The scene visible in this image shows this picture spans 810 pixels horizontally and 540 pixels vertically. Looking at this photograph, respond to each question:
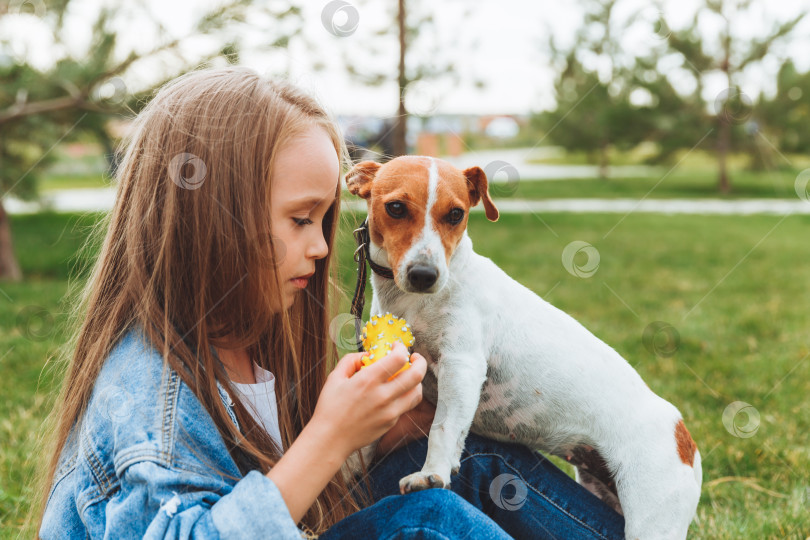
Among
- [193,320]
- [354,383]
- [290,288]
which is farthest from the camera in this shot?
[290,288]

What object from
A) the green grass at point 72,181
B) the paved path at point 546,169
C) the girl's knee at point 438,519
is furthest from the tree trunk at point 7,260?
the paved path at point 546,169

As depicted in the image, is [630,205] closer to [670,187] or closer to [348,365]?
[670,187]

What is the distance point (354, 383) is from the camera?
133cm

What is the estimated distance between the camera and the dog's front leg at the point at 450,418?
1539mm

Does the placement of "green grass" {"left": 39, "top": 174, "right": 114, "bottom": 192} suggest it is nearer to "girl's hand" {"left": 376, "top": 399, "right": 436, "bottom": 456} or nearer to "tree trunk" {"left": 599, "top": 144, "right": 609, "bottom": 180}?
"tree trunk" {"left": 599, "top": 144, "right": 609, "bottom": 180}

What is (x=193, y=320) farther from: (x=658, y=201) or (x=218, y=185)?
(x=658, y=201)

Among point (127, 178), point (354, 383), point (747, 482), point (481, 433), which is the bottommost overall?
point (747, 482)

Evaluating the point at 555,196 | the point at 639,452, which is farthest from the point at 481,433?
the point at 555,196

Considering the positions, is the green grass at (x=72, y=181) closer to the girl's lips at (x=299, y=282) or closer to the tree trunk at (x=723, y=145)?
the tree trunk at (x=723, y=145)

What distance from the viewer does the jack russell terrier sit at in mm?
1722

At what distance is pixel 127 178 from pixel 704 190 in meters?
17.4

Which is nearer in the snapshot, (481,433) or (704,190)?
(481,433)

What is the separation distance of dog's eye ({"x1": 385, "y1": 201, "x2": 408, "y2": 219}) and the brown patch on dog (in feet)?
2.93

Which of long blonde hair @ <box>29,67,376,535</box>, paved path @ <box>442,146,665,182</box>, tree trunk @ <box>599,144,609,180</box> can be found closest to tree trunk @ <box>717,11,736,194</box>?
paved path @ <box>442,146,665,182</box>
